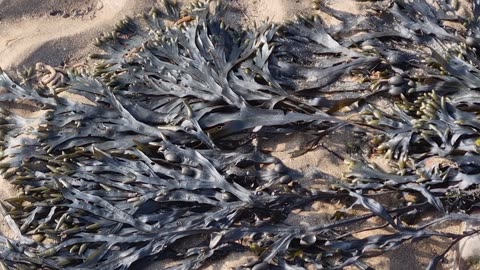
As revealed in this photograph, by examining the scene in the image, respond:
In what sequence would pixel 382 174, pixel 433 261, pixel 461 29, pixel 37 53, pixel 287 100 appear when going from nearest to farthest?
1. pixel 433 261
2. pixel 382 174
3. pixel 287 100
4. pixel 461 29
5. pixel 37 53

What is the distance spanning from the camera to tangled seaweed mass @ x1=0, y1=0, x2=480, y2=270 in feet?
8.11

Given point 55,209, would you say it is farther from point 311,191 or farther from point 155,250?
point 311,191

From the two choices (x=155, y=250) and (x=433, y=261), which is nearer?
(x=433, y=261)

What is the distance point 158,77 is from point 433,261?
1552 mm

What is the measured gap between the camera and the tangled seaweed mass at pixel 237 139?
2471 mm

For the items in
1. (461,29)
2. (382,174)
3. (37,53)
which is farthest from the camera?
(37,53)

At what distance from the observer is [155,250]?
251 centimetres

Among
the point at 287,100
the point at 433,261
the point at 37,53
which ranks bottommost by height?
the point at 433,261

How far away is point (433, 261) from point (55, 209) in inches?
65.3

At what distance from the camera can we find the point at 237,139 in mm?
2762

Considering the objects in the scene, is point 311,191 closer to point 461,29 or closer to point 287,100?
point 287,100

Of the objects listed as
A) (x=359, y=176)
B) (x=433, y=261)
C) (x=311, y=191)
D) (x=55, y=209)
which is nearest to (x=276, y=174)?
(x=311, y=191)

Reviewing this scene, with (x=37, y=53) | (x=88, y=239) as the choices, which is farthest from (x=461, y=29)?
(x=37, y=53)

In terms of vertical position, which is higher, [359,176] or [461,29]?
[461,29]
